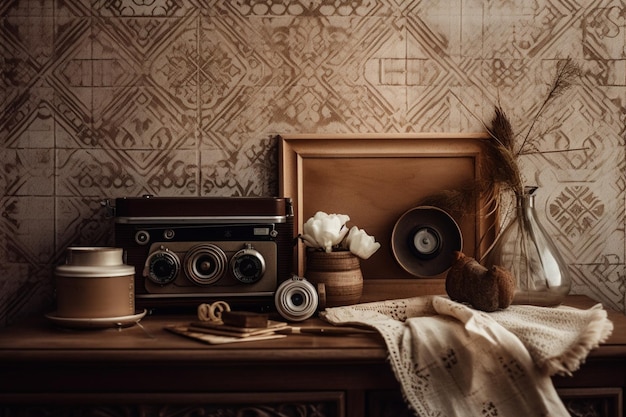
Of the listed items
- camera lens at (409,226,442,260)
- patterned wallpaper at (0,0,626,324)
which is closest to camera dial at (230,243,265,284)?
patterned wallpaper at (0,0,626,324)

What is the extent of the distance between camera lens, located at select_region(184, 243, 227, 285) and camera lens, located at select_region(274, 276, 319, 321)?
0.59 ft

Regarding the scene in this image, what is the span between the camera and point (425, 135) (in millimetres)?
1960

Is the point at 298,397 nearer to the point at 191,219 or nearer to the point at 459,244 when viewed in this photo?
the point at 191,219

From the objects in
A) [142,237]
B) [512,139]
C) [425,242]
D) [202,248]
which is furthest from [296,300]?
[512,139]

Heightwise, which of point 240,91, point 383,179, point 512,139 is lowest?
point 383,179

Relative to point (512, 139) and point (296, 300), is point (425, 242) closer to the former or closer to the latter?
point (512, 139)

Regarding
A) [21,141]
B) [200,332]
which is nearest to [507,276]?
[200,332]

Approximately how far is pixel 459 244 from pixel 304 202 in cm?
46

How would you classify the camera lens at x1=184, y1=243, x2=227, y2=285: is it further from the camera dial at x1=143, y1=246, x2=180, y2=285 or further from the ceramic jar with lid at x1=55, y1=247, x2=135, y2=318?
the ceramic jar with lid at x1=55, y1=247, x2=135, y2=318

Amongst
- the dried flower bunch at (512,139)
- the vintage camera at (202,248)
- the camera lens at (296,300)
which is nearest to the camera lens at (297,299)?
the camera lens at (296,300)

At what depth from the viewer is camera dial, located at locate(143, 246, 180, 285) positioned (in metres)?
1.67

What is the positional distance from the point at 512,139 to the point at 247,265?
32.5 inches

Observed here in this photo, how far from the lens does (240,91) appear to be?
1.96 meters

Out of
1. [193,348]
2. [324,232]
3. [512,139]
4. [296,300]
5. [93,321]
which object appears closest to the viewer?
[193,348]
